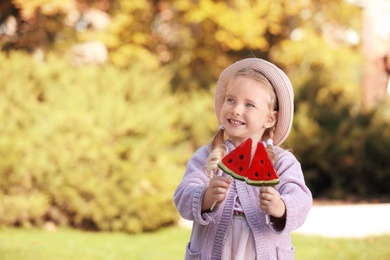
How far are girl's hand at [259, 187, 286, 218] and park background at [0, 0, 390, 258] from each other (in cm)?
72

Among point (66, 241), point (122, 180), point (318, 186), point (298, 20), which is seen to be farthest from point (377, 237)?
point (298, 20)

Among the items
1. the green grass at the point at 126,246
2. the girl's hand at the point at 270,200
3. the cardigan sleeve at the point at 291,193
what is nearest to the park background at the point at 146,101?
the green grass at the point at 126,246

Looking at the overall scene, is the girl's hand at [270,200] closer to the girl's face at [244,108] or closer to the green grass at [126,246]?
the girl's face at [244,108]

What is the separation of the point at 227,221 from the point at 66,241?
549 centimetres

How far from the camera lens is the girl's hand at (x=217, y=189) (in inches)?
117

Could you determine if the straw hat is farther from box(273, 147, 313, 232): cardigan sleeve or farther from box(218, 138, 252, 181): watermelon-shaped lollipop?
box(218, 138, 252, 181): watermelon-shaped lollipop

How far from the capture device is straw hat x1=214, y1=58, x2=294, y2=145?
334cm

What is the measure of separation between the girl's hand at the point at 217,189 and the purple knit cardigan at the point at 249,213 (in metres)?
0.08

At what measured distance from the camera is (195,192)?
3182mm

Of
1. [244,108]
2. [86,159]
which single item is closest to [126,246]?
[86,159]

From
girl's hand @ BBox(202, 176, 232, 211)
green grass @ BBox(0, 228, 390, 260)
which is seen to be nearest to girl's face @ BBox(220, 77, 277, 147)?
girl's hand @ BBox(202, 176, 232, 211)

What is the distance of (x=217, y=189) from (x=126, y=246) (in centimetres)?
550

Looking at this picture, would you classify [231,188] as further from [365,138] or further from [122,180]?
[365,138]

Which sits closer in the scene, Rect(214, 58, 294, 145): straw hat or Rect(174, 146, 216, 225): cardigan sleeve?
Rect(174, 146, 216, 225): cardigan sleeve
